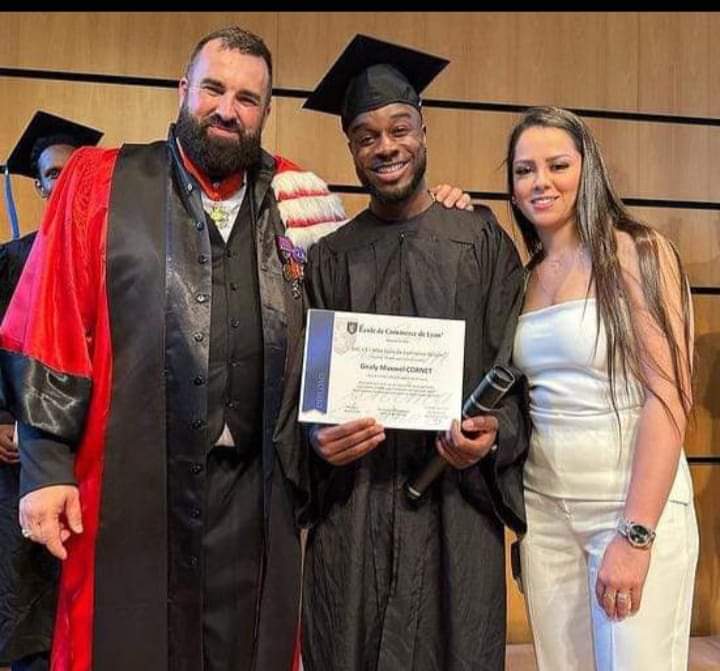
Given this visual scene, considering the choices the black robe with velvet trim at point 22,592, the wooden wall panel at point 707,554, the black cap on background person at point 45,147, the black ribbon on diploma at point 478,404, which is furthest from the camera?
the wooden wall panel at point 707,554

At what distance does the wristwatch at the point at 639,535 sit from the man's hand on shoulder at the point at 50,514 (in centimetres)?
107

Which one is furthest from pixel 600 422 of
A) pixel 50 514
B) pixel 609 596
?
pixel 50 514

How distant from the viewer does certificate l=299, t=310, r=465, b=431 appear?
1.48 m

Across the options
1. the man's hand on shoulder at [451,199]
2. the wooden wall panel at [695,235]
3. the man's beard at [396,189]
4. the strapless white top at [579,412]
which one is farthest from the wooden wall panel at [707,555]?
the man's beard at [396,189]

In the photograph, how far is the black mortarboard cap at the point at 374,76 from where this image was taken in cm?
180

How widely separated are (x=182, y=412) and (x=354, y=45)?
92 centimetres

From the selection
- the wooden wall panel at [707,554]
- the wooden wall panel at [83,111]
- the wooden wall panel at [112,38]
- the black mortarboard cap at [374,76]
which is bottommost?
the wooden wall panel at [707,554]

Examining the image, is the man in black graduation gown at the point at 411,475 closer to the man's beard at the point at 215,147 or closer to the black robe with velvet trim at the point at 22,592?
the man's beard at the point at 215,147

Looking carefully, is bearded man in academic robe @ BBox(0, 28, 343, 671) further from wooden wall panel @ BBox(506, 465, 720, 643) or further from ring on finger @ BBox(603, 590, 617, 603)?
wooden wall panel @ BBox(506, 465, 720, 643)

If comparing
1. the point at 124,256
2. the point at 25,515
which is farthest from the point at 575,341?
the point at 25,515

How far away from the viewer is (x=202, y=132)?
1.72 metres

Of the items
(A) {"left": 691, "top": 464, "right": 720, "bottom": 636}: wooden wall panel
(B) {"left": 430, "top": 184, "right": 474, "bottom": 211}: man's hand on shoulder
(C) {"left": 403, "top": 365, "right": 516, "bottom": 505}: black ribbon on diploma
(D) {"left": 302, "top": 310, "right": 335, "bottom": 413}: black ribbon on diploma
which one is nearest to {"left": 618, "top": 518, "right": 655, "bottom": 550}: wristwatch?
(C) {"left": 403, "top": 365, "right": 516, "bottom": 505}: black ribbon on diploma

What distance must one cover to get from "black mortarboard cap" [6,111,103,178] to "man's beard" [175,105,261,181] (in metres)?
1.02
